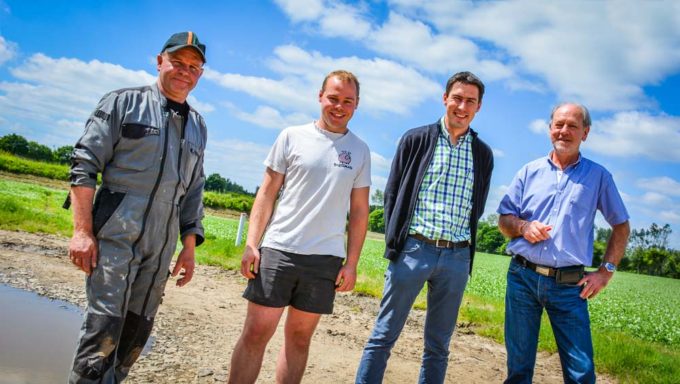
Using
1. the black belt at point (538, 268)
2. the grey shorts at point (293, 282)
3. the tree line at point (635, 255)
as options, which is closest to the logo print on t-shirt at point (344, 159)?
the grey shorts at point (293, 282)

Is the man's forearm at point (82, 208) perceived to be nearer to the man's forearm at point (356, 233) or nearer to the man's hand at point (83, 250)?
the man's hand at point (83, 250)

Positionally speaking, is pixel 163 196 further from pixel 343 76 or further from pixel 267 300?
pixel 343 76

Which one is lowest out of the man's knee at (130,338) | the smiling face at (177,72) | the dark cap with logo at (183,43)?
the man's knee at (130,338)

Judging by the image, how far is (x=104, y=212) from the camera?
2438 mm

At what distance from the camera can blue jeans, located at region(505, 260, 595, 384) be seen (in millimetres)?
3113

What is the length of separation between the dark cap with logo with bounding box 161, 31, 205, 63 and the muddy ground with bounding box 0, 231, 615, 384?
2.72 m

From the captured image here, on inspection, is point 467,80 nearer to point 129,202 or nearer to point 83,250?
point 129,202

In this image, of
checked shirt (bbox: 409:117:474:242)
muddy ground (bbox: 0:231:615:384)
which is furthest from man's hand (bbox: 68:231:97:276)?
checked shirt (bbox: 409:117:474:242)

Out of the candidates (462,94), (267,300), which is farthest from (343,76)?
(267,300)

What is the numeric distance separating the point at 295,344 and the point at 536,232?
1942mm

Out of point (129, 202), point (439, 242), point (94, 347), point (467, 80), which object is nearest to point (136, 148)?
point (129, 202)

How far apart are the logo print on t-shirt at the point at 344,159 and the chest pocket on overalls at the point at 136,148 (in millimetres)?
1153

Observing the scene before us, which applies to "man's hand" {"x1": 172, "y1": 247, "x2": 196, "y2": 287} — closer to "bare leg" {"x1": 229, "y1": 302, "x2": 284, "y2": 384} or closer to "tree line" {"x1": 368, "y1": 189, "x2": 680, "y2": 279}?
"bare leg" {"x1": 229, "y1": 302, "x2": 284, "y2": 384}

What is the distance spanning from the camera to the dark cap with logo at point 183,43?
2742 millimetres
